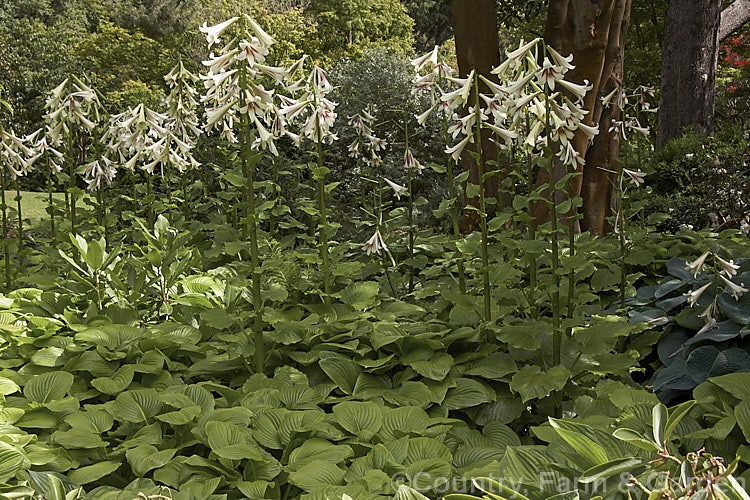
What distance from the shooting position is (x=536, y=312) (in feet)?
10.1

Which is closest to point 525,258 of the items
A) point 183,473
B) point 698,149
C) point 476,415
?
point 476,415

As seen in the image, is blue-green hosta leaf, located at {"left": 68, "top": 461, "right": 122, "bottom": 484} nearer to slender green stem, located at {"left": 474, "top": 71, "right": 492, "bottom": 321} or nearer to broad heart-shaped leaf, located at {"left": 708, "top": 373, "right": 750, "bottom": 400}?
slender green stem, located at {"left": 474, "top": 71, "right": 492, "bottom": 321}

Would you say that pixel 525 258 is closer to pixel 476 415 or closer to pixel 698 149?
pixel 476 415

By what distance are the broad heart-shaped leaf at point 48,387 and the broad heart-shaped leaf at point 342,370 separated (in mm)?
1063

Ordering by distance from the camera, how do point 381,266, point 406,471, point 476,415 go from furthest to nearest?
point 381,266 < point 476,415 < point 406,471

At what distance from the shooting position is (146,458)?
214 cm

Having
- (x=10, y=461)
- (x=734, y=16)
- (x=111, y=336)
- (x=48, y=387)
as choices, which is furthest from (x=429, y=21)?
(x=10, y=461)

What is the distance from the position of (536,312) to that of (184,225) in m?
3.02

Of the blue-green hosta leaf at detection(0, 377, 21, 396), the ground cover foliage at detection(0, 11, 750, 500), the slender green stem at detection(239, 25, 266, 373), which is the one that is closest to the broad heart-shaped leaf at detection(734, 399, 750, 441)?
the ground cover foliage at detection(0, 11, 750, 500)

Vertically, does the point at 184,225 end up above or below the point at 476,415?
above

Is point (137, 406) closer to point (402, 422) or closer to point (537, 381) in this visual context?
point (402, 422)

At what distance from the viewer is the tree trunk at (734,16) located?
9477 mm

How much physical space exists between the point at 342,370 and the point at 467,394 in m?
0.56

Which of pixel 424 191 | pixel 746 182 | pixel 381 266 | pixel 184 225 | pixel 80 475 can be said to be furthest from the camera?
pixel 424 191
